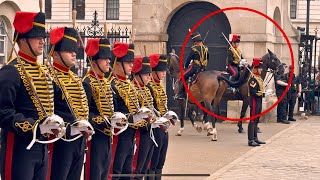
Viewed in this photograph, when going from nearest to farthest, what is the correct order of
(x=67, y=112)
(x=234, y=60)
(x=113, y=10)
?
(x=67, y=112)
(x=234, y=60)
(x=113, y=10)

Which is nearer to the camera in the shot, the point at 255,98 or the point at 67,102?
the point at 67,102

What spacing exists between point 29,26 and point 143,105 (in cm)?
296

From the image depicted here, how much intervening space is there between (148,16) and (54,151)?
17427 mm

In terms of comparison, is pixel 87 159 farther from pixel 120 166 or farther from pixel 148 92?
pixel 148 92

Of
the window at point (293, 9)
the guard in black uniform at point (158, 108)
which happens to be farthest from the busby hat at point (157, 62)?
the window at point (293, 9)

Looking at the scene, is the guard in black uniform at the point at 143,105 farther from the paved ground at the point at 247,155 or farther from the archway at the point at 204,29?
the archway at the point at 204,29

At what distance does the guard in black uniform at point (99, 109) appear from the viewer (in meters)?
8.02

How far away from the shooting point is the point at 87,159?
26.4ft

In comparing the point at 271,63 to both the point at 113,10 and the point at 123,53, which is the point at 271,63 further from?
the point at 113,10

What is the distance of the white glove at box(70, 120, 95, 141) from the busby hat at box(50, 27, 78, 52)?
73 cm

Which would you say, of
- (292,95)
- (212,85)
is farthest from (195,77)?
(292,95)

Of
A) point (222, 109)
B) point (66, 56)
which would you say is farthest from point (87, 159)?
point (222, 109)

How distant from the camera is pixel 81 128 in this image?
23.1ft

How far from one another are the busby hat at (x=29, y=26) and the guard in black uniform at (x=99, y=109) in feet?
4.18
